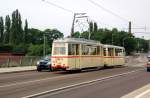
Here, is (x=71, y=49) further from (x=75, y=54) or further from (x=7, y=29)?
(x=7, y=29)

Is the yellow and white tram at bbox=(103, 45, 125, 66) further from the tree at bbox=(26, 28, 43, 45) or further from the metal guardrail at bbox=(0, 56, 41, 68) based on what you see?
the tree at bbox=(26, 28, 43, 45)

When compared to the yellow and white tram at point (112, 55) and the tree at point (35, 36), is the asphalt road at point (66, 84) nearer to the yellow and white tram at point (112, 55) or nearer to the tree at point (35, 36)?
the yellow and white tram at point (112, 55)

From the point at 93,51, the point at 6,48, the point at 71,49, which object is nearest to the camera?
Answer: the point at 71,49

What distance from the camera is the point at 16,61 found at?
40844 mm

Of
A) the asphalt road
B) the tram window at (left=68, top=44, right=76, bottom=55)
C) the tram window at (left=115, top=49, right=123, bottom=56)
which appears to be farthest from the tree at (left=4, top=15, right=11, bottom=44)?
the asphalt road

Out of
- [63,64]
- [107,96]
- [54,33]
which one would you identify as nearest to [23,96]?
Answer: [107,96]

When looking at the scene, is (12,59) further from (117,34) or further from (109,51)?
(117,34)

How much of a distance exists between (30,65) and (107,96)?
29992mm

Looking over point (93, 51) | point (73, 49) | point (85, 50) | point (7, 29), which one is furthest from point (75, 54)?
point (7, 29)

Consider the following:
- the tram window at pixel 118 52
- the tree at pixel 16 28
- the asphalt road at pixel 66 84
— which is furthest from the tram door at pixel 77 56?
the tree at pixel 16 28

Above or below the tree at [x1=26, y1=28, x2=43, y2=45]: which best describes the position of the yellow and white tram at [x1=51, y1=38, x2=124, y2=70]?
below

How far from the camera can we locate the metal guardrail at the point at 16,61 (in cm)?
3831

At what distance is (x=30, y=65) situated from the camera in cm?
4316

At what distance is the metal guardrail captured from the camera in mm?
38312
